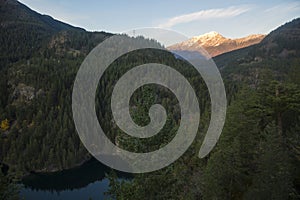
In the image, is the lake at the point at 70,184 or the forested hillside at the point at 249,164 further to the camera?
the lake at the point at 70,184

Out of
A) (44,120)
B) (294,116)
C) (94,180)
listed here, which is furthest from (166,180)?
(44,120)

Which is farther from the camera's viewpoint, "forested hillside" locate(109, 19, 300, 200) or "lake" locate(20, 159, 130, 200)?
"lake" locate(20, 159, 130, 200)

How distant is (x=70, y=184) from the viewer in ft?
310

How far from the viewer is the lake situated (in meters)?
84.9

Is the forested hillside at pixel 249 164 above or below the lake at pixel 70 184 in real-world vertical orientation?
above

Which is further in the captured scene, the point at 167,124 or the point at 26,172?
the point at 26,172

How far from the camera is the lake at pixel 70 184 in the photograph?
278 feet

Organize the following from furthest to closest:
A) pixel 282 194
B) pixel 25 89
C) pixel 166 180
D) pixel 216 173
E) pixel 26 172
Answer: pixel 25 89, pixel 26 172, pixel 216 173, pixel 282 194, pixel 166 180

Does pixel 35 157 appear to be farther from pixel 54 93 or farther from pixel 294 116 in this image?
pixel 294 116

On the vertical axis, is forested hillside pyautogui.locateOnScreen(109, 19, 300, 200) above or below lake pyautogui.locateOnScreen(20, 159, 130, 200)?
above

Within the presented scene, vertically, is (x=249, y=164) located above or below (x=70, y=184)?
above

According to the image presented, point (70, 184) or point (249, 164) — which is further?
point (70, 184)

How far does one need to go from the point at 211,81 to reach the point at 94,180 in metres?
81.2

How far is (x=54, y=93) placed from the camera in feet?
514
